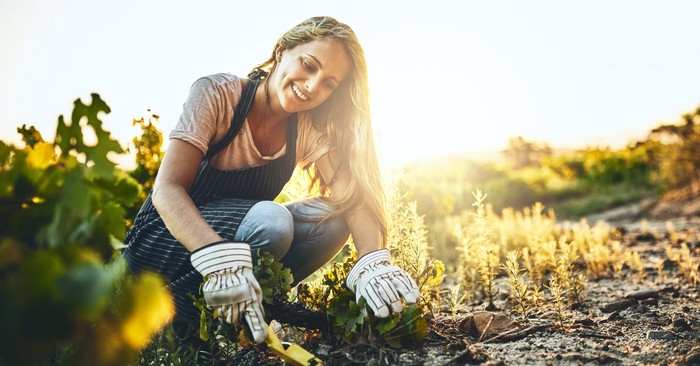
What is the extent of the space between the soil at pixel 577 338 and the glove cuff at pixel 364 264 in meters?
0.28

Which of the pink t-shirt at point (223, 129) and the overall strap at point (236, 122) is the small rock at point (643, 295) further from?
the overall strap at point (236, 122)

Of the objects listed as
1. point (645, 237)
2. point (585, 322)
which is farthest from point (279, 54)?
point (645, 237)

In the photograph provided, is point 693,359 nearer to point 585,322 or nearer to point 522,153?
point 585,322

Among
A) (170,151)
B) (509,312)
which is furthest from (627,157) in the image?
(170,151)

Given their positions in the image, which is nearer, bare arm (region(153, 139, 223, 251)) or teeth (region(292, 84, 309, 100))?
bare arm (region(153, 139, 223, 251))

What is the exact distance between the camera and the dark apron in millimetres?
2115

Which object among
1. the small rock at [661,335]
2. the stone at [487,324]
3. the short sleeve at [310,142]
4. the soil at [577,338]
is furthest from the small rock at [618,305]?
the short sleeve at [310,142]

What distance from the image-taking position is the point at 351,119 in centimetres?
243

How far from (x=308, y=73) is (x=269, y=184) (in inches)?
23.2

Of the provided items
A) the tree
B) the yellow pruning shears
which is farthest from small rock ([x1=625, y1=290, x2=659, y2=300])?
the tree

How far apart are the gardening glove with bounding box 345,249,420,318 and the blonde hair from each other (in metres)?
0.28

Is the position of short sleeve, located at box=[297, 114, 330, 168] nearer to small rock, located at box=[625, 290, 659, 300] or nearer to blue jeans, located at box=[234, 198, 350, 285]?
blue jeans, located at box=[234, 198, 350, 285]

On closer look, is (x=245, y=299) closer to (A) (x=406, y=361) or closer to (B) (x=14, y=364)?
(A) (x=406, y=361)

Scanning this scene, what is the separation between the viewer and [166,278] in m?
2.21
